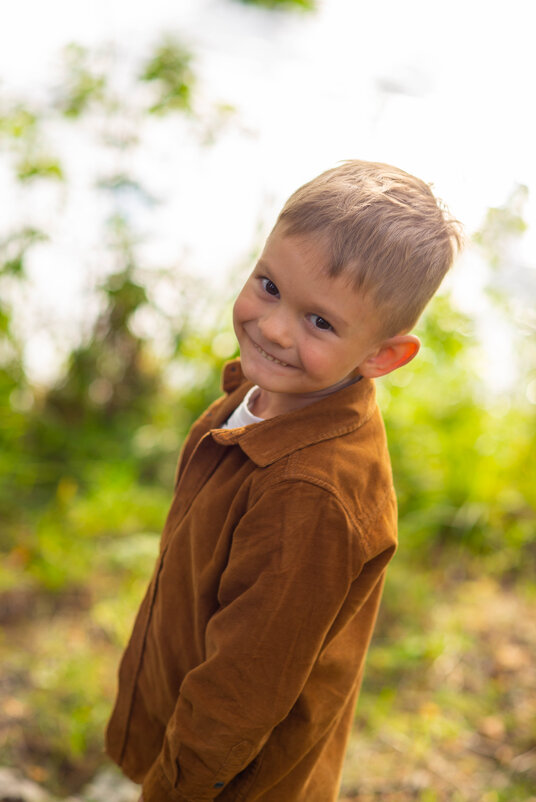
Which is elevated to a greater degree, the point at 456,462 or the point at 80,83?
the point at 80,83

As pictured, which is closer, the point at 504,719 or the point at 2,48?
the point at 504,719

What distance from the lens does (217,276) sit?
3572 millimetres

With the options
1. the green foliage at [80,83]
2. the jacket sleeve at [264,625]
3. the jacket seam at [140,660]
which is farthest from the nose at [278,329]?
the green foliage at [80,83]

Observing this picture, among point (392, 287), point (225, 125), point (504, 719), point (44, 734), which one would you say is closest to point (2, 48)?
point (225, 125)

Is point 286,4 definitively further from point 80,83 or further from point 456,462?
point 456,462

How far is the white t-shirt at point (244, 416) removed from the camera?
1296 millimetres

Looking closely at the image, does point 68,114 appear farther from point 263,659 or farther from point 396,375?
point 263,659

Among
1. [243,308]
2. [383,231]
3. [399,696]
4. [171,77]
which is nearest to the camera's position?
[383,231]

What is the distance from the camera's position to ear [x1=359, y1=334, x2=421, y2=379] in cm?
112

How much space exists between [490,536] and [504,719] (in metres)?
0.99

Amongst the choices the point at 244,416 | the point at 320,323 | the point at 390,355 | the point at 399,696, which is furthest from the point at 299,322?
the point at 399,696

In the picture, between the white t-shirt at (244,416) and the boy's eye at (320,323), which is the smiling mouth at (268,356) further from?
the white t-shirt at (244,416)

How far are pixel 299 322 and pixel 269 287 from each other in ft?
0.29

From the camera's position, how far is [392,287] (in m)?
1.05
